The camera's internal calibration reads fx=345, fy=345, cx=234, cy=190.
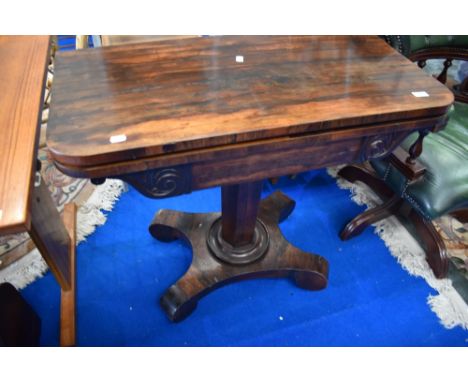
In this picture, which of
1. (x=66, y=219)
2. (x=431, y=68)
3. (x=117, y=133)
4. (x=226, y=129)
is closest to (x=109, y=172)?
(x=117, y=133)

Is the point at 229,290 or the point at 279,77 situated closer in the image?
the point at 279,77

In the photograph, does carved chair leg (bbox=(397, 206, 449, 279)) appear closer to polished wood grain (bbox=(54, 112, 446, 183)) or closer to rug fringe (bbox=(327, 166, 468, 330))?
rug fringe (bbox=(327, 166, 468, 330))

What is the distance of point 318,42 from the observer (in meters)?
1.01

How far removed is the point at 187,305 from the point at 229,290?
19 centimetres

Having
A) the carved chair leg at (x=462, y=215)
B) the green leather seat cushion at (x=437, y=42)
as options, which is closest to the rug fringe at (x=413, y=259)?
the carved chair leg at (x=462, y=215)

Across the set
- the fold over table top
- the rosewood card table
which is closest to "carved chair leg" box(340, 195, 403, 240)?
the rosewood card table

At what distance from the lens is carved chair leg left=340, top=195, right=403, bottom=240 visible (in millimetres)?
1456

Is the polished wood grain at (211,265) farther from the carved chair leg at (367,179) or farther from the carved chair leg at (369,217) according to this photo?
the carved chair leg at (367,179)

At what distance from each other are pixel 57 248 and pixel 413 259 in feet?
4.48

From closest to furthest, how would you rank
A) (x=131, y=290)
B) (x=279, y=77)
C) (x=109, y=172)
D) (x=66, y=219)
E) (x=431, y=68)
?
(x=109, y=172) → (x=279, y=77) → (x=131, y=290) → (x=66, y=219) → (x=431, y=68)

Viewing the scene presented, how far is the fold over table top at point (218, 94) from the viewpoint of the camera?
659mm

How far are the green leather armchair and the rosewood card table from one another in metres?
0.21

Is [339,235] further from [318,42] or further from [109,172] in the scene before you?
[109,172]

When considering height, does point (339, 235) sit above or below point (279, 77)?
below
